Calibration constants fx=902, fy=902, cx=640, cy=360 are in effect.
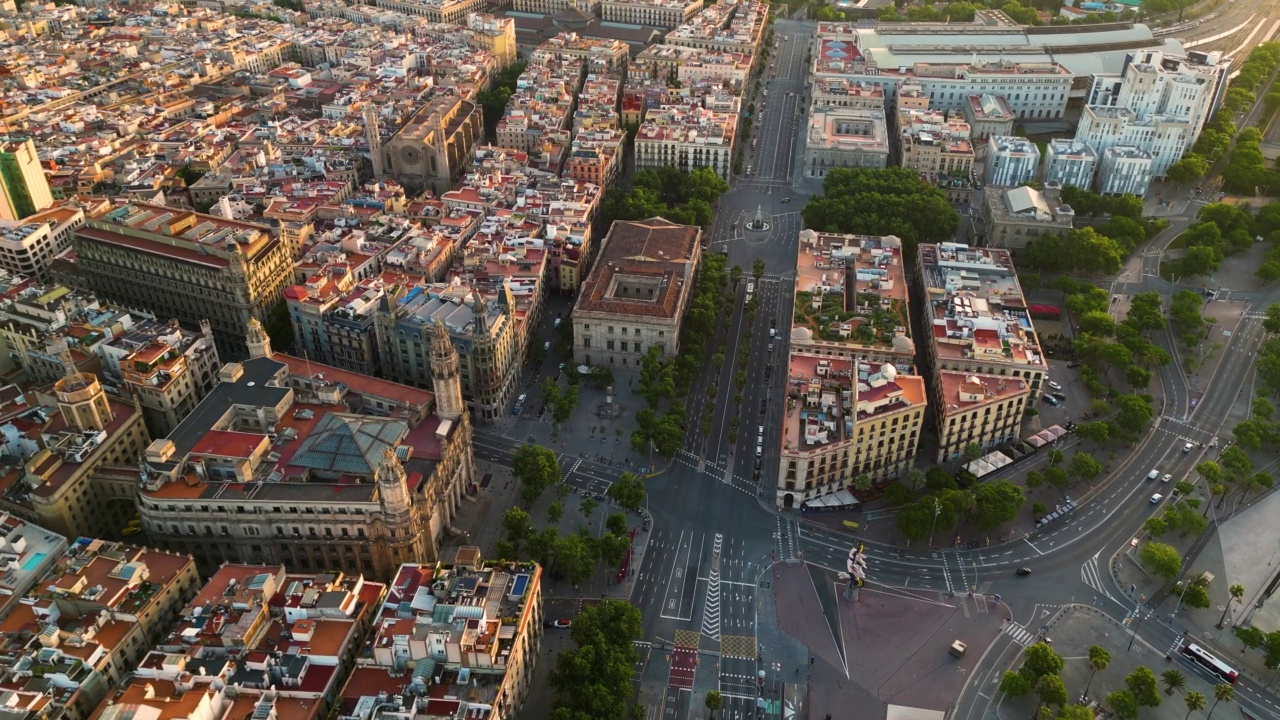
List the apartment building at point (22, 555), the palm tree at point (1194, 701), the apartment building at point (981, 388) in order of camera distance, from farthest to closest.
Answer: the apartment building at point (981, 388) → the apartment building at point (22, 555) → the palm tree at point (1194, 701)

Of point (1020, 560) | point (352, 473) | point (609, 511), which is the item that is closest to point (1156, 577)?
point (1020, 560)

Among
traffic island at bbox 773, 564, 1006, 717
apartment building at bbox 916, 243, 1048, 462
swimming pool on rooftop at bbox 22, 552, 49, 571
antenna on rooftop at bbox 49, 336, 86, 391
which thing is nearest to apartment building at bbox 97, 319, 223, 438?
antenna on rooftop at bbox 49, 336, 86, 391

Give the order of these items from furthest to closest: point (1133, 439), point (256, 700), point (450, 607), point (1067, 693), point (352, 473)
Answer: point (1133, 439), point (352, 473), point (1067, 693), point (450, 607), point (256, 700)

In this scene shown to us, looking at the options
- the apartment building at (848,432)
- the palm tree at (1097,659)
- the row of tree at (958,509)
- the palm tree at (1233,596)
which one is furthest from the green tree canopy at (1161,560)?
the apartment building at (848,432)

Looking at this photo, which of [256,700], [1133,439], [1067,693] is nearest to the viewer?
[256,700]

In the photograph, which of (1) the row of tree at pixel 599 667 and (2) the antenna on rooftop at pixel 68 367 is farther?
(2) the antenna on rooftop at pixel 68 367

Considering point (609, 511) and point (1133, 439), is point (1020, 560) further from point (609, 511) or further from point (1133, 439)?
point (609, 511)

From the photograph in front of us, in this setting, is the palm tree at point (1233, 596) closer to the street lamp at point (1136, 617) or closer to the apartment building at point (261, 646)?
the street lamp at point (1136, 617)
